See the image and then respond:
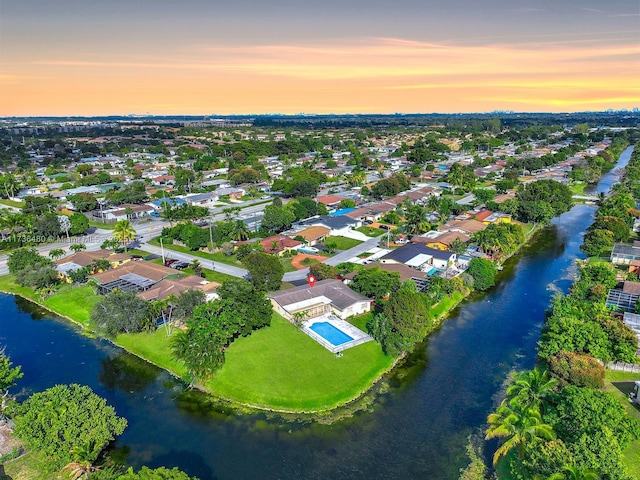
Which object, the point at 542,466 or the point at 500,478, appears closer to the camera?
the point at 542,466

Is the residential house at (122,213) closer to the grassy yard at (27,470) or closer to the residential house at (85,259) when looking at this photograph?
the residential house at (85,259)

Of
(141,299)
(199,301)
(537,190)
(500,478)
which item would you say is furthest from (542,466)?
(537,190)

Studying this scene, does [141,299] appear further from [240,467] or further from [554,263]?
[554,263]

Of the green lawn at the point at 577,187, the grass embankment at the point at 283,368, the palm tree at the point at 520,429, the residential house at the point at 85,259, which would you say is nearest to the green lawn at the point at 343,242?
the grass embankment at the point at 283,368

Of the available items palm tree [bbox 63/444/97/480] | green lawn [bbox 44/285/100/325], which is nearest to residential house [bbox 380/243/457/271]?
green lawn [bbox 44/285/100/325]

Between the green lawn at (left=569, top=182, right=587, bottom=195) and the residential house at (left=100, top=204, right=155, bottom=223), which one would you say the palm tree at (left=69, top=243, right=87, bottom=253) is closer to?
the residential house at (left=100, top=204, right=155, bottom=223)

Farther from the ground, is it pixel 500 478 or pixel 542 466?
pixel 542 466

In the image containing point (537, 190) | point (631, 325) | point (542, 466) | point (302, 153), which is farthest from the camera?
point (302, 153)
